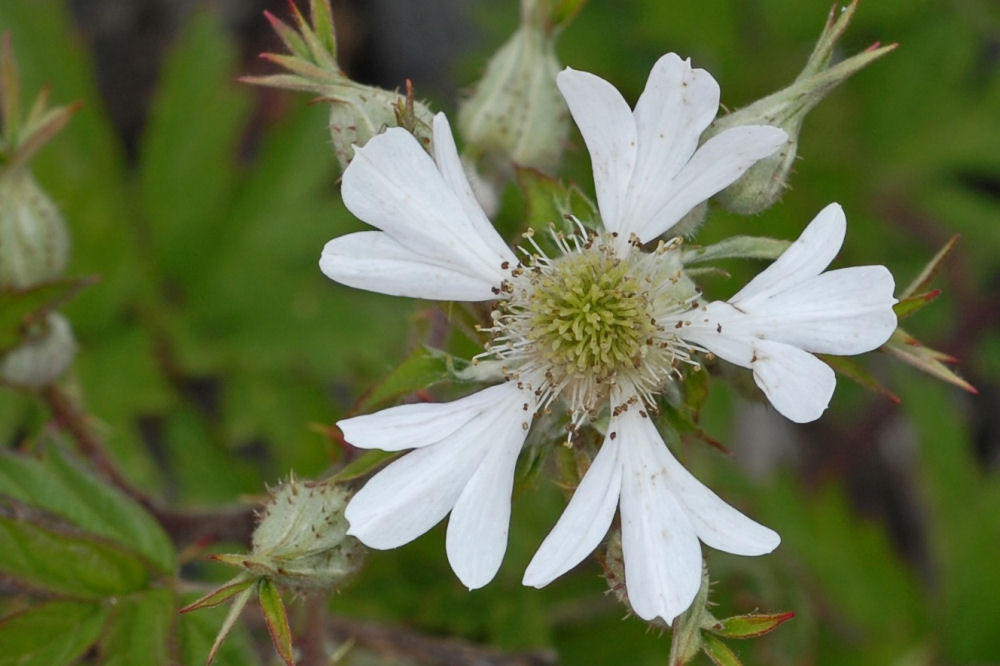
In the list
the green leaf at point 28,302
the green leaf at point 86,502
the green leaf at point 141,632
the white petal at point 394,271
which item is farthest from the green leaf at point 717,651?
the green leaf at point 28,302

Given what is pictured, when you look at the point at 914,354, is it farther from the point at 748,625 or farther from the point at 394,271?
the point at 394,271

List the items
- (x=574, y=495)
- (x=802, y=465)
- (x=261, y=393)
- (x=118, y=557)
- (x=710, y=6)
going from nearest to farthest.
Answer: (x=574, y=495) < (x=118, y=557) < (x=261, y=393) < (x=710, y=6) < (x=802, y=465)

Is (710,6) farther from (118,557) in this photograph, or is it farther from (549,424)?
(118,557)

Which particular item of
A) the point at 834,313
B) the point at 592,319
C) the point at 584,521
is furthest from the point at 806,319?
the point at 584,521

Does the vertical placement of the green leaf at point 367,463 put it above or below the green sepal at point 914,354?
below

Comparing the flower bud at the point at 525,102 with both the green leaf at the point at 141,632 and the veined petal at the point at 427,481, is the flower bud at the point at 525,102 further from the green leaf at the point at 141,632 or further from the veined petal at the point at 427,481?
the green leaf at the point at 141,632

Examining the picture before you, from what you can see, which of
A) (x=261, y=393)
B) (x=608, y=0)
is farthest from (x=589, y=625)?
(x=608, y=0)
